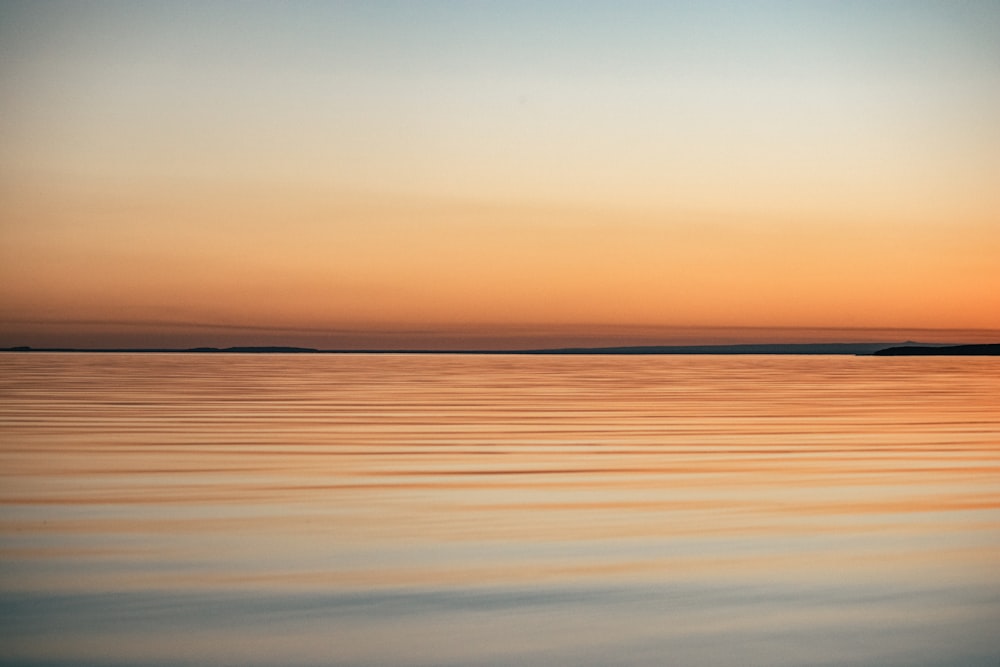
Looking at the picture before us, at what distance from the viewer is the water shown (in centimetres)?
741

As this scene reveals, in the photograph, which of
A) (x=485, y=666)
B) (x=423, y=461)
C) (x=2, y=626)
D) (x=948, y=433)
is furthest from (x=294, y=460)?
(x=948, y=433)

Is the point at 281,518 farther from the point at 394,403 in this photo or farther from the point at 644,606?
the point at 394,403

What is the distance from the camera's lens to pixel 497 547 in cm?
1050

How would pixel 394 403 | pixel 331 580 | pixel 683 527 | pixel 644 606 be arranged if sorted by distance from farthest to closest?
pixel 394 403 → pixel 683 527 → pixel 331 580 → pixel 644 606

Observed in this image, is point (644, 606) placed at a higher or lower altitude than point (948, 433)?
lower

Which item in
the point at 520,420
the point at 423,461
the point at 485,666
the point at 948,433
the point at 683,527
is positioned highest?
the point at 520,420

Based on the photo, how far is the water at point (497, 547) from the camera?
7414 millimetres

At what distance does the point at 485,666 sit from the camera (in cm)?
687

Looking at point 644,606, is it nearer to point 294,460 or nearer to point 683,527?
point 683,527

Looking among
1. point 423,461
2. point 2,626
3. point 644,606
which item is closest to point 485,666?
point 644,606

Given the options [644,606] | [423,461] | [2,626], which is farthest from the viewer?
[423,461]

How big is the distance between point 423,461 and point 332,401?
17.5 m

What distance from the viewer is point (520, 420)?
25797 millimetres

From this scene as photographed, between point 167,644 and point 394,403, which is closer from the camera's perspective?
point 167,644
